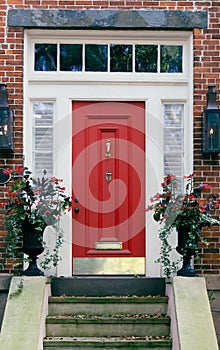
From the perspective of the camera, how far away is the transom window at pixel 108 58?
317 inches

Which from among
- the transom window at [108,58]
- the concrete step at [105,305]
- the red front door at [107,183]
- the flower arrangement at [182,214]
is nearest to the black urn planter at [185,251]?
the flower arrangement at [182,214]

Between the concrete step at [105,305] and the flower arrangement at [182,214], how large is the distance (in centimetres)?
40

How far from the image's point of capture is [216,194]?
7.77m

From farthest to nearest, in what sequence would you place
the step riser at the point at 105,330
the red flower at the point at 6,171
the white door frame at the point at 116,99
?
the white door frame at the point at 116,99 < the red flower at the point at 6,171 < the step riser at the point at 105,330

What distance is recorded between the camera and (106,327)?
6883 mm

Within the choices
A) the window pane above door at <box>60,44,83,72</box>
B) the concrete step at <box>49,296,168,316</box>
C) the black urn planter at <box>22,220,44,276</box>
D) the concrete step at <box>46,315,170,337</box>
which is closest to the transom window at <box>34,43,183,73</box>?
the window pane above door at <box>60,44,83,72</box>

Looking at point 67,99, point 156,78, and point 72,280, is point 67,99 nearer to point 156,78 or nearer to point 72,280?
point 156,78

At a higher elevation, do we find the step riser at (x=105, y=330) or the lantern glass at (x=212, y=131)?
the lantern glass at (x=212, y=131)

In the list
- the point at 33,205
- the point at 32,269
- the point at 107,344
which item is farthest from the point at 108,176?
the point at 107,344

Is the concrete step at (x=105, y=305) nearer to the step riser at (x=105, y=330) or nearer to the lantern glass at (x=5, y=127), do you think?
the step riser at (x=105, y=330)

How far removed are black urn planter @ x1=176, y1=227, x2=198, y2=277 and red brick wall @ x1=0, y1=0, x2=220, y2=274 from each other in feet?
1.51

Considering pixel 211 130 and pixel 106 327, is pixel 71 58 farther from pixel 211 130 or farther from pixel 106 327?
pixel 106 327

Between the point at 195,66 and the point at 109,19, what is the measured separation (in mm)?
1073

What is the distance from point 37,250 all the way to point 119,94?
202cm
